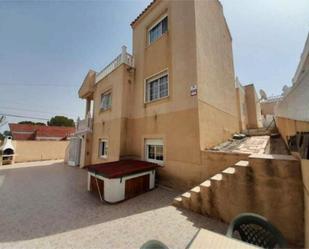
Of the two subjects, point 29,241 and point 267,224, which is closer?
point 267,224

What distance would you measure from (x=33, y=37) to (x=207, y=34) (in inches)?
465

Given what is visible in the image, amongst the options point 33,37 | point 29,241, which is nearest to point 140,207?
point 29,241

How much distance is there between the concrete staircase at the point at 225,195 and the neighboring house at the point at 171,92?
1.75 m

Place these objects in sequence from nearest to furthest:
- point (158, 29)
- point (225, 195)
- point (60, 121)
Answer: point (225, 195) → point (158, 29) → point (60, 121)

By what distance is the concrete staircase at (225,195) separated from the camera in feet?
12.0

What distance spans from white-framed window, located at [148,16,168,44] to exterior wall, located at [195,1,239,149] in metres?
2.19

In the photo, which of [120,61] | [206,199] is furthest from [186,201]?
[120,61]

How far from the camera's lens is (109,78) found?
11.0 m

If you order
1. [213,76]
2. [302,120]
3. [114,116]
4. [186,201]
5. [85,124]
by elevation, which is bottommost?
[186,201]

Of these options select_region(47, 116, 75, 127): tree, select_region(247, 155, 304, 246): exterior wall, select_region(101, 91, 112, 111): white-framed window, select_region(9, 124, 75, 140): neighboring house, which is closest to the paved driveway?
select_region(247, 155, 304, 246): exterior wall

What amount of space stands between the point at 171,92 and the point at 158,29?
5.00 m

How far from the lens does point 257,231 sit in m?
2.21

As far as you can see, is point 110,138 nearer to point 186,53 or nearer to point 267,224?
point 186,53

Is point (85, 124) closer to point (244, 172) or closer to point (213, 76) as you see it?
point (213, 76)
